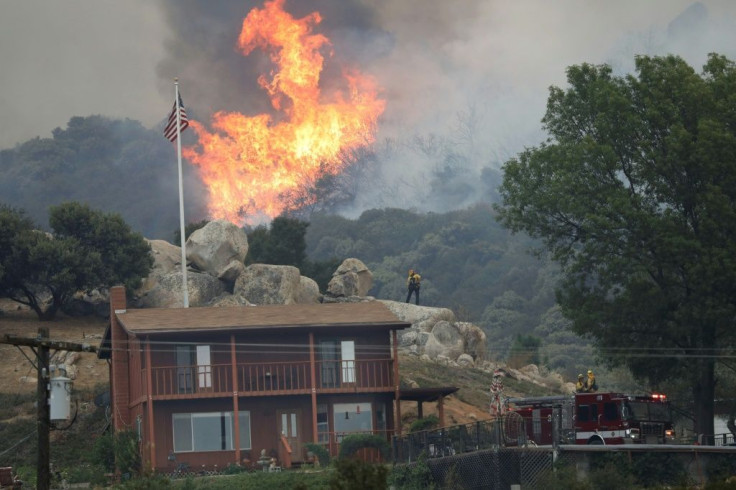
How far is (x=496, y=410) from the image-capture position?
46.4 m

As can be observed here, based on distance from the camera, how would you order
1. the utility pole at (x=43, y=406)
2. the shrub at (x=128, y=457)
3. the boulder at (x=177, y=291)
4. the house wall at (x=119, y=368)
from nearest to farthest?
the utility pole at (x=43, y=406) → the shrub at (x=128, y=457) → the house wall at (x=119, y=368) → the boulder at (x=177, y=291)

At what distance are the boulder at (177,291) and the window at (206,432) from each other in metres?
23.4

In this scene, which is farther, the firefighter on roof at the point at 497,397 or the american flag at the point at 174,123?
the american flag at the point at 174,123

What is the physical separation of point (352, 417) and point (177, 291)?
26718mm

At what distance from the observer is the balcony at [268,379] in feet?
183

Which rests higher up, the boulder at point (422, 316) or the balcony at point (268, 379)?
the boulder at point (422, 316)

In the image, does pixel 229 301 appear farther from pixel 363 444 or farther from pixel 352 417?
pixel 363 444

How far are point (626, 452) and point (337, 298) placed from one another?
44551 millimetres

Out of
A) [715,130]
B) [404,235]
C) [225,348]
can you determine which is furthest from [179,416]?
[404,235]

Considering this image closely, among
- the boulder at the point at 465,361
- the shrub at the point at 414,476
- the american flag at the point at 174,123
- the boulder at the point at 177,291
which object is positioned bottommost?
the shrub at the point at 414,476

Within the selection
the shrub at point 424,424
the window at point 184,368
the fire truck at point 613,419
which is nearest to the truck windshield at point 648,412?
the fire truck at point 613,419

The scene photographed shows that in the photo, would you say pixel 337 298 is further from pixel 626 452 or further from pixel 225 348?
pixel 626 452

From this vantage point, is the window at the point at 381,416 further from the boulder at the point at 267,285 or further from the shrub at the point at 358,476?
the shrub at the point at 358,476

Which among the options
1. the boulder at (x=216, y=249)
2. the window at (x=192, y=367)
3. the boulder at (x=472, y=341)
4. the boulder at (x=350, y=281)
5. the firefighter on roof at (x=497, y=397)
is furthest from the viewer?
the boulder at (x=350, y=281)
